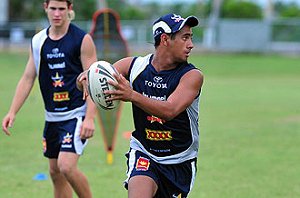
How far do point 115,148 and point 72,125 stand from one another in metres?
4.76

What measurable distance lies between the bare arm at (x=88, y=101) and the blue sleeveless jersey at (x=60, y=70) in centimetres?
6

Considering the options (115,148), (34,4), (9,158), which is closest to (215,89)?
(115,148)

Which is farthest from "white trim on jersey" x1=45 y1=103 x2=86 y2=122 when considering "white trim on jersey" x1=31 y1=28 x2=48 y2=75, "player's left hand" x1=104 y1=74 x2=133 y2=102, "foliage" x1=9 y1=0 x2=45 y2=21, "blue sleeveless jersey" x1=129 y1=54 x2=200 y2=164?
"foliage" x1=9 y1=0 x2=45 y2=21

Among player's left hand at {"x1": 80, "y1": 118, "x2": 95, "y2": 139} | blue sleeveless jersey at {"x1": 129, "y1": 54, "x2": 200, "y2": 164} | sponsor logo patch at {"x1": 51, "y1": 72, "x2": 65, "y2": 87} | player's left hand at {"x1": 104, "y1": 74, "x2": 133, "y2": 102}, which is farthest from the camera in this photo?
sponsor logo patch at {"x1": 51, "y1": 72, "x2": 65, "y2": 87}

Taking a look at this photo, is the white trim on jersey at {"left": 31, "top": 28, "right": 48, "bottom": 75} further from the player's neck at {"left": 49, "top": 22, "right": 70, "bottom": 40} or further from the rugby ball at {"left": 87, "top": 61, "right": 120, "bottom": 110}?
the rugby ball at {"left": 87, "top": 61, "right": 120, "bottom": 110}

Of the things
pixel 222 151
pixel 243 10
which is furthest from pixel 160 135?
pixel 243 10

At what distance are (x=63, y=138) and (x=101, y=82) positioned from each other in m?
2.13

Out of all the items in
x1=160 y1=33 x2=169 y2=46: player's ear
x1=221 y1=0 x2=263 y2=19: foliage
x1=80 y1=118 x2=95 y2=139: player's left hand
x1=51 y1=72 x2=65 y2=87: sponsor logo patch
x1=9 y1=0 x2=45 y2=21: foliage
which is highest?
x1=160 y1=33 x2=169 y2=46: player's ear

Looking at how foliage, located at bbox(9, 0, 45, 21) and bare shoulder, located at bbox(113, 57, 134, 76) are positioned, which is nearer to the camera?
bare shoulder, located at bbox(113, 57, 134, 76)

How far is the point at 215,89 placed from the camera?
922 inches

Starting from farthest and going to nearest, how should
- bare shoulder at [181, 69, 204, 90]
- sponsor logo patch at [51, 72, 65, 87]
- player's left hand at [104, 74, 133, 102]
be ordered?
sponsor logo patch at [51, 72, 65, 87] → bare shoulder at [181, 69, 204, 90] → player's left hand at [104, 74, 133, 102]

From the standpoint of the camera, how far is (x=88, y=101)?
711 cm

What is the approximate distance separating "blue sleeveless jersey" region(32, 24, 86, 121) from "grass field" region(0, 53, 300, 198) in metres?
1.50

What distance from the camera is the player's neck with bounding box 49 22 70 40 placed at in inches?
285
